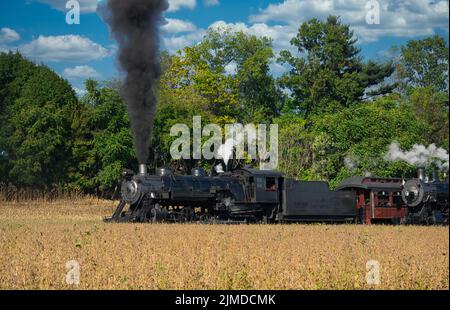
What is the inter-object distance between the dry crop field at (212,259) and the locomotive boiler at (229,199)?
22.9ft

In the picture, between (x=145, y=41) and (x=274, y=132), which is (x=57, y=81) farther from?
(x=145, y=41)

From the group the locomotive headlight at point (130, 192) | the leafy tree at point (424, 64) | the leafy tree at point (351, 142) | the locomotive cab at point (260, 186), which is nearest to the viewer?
the locomotive headlight at point (130, 192)

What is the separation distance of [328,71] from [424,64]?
8.36 meters

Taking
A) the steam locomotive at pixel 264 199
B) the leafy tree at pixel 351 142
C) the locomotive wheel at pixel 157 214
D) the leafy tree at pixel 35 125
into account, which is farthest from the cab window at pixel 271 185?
the leafy tree at pixel 35 125

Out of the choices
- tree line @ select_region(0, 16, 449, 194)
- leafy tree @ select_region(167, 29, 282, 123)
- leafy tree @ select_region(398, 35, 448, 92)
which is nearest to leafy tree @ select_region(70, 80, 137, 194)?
tree line @ select_region(0, 16, 449, 194)

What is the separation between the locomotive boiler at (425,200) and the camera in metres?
32.6

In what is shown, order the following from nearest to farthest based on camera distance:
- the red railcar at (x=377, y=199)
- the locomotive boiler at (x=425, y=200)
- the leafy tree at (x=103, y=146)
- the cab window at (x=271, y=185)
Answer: the cab window at (x=271, y=185) < the locomotive boiler at (x=425, y=200) < the red railcar at (x=377, y=199) < the leafy tree at (x=103, y=146)

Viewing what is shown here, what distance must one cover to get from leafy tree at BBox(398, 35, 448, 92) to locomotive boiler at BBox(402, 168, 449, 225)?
20865 millimetres

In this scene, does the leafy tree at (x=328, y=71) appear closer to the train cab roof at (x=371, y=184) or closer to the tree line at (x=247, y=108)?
the tree line at (x=247, y=108)

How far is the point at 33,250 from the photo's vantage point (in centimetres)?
1541

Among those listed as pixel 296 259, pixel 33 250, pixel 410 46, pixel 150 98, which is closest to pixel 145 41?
pixel 150 98

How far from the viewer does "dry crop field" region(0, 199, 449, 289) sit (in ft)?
36.6

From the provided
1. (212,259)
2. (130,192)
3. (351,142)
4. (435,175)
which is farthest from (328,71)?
(212,259)

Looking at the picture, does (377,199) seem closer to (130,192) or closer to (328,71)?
(130,192)
